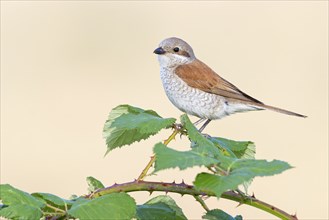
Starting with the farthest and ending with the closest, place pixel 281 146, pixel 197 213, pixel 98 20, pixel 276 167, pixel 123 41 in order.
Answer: pixel 98 20, pixel 123 41, pixel 281 146, pixel 197 213, pixel 276 167

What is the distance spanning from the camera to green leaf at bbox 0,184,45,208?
151 centimetres

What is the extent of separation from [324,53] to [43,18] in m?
5.59

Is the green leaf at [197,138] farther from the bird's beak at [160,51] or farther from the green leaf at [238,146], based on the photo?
the bird's beak at [160,51]

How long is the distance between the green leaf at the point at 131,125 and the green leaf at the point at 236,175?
32 cm

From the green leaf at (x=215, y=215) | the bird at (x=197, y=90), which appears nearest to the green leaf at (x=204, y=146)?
the green leaf at (x=215, y=215)

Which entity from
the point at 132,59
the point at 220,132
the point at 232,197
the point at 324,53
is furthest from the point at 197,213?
the point at 232,197

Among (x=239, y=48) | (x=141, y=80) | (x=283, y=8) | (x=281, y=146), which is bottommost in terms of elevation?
(x=281, y=146)

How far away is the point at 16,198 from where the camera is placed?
152 centimetres

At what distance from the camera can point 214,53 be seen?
1310cm

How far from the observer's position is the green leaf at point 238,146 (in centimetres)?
195

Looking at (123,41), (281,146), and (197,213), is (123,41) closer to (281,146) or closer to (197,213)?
(281,146)

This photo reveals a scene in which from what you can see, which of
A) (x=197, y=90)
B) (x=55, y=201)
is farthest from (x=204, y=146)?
(x=197, y=90)

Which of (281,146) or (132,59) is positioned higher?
(132,59)

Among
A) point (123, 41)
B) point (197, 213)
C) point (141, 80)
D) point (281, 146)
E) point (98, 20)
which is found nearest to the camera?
point (197, 213)
